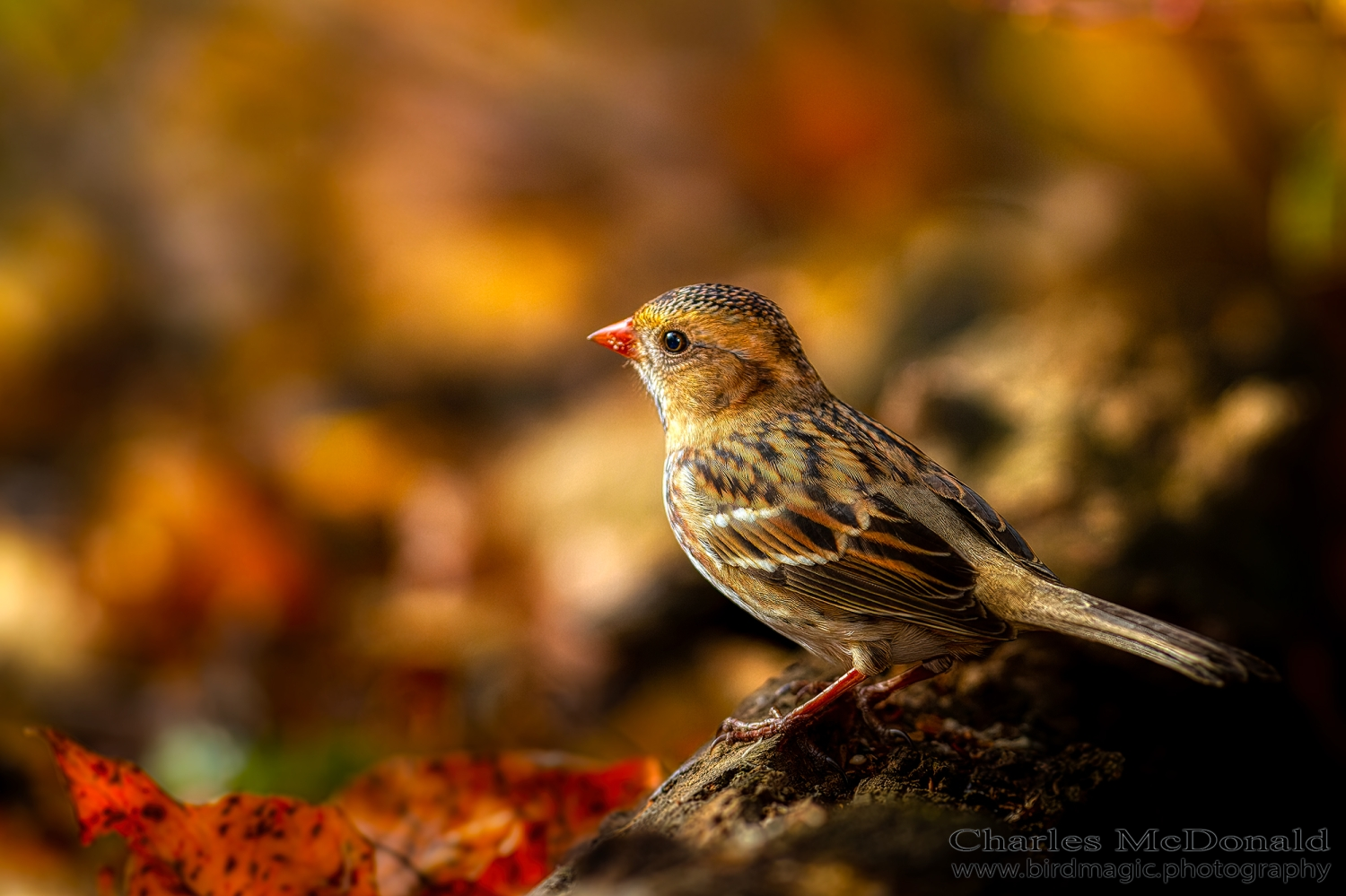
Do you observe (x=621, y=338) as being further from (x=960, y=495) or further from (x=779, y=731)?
(x=779, y=731)

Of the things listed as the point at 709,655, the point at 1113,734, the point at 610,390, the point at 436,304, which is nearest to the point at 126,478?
the point at 436,304

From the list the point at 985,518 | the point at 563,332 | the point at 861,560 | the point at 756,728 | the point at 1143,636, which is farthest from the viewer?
the point at 563,332

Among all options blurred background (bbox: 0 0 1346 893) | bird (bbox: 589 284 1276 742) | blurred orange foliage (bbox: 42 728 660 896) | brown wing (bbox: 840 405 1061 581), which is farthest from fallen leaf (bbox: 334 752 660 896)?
brown wing (bbox: 840 405 1061 581)

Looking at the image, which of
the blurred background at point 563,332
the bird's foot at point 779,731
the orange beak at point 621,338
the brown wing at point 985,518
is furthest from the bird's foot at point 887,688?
the orange beak at point 621,338

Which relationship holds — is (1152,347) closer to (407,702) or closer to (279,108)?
(407,702)

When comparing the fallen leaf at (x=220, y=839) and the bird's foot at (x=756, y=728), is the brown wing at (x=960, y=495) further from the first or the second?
the fallen leaf at (x=220, y=839)

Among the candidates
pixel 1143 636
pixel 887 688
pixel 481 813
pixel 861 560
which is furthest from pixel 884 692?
pixel 481 813
